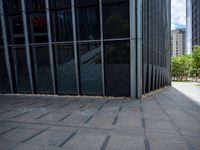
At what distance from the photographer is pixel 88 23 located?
33.4ft

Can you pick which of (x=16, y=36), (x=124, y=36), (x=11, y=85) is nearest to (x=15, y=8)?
(x=16, y=36)

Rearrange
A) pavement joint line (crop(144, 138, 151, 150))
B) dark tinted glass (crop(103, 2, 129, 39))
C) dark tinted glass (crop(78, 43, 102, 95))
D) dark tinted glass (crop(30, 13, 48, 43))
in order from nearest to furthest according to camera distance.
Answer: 1. pavement joint line (crop(144, 138, 151, 150))
2. dark tinted glass (crop(103, 2, 129, 39))
3. dark tinted glass (crop(78, 43, 102, 95))
4. dark tinted glass (crop(30, 13, 48, 43))

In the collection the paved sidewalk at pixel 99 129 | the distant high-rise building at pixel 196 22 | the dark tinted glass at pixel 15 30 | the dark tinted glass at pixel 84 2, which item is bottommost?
the paved sidewalk at pixel 99 129

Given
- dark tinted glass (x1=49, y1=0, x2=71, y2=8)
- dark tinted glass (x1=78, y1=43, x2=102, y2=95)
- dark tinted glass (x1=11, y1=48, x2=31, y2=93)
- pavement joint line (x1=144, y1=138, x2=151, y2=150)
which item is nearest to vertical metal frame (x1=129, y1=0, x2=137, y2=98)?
dark tinted glass (x1=78, y1=43, x2=102, y2=95)

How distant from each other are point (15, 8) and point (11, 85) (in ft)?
17.4

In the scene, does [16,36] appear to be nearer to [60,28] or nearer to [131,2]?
[60,28]

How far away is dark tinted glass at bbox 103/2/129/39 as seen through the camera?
372 inches

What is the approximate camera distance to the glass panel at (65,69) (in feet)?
34.8

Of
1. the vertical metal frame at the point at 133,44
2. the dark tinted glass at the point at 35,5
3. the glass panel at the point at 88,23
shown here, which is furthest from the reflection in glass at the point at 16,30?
the vertical metal frame at the point at 133,44

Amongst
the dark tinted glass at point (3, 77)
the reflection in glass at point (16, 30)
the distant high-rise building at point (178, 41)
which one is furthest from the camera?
the distant high-rise building at point (178, 41)

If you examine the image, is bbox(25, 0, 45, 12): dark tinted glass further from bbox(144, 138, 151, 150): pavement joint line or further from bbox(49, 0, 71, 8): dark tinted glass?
bbox(144, 138, 151, 150): pavement joint line

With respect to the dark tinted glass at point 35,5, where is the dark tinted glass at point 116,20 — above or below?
below

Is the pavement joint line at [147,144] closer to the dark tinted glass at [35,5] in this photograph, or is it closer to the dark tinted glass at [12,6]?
the dark tinted glass at [35,5]

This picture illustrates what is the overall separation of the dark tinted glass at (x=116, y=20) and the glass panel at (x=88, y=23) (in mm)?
550
